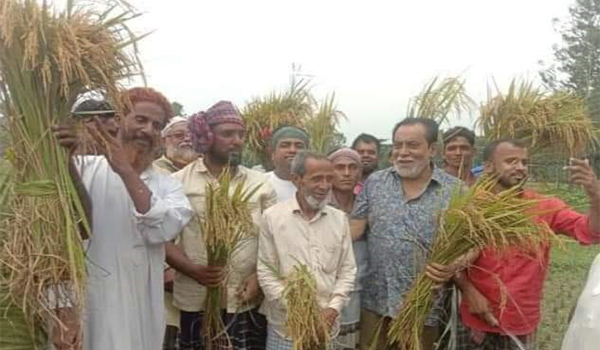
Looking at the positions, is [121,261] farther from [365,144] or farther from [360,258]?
[365,144]

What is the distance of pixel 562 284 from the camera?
26.9 ft

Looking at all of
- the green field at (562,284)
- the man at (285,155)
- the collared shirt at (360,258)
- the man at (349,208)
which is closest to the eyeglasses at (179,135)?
the man at (285,155)

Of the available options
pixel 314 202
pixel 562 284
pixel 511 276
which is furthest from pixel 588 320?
pixel 562 284

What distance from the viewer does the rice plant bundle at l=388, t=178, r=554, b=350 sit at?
298 cm

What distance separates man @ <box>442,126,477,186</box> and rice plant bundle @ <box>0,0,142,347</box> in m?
2.32

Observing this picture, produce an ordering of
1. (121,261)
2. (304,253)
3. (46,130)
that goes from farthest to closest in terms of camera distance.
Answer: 1. (304,253)
2. (121,261)
3. (46,130)

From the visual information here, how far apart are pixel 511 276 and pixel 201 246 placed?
4.55 feet

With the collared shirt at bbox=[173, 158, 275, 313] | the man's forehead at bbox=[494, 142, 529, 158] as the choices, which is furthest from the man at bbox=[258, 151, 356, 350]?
the man's forehead at bbox=[494, 142, 529, 158]

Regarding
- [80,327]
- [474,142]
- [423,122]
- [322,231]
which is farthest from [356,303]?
[80,327]

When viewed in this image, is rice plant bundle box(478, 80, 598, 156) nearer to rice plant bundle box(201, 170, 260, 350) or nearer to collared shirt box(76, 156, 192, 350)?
rice plant bundle box(201, 170, 260, 350)

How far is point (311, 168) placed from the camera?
3350mm

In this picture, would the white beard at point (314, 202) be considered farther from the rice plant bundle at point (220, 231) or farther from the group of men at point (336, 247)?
the rice plant bundle at point (220, 231)

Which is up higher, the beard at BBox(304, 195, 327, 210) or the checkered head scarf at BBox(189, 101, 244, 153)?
the checkered head scarf at BBox(189, 101, 244, 153)

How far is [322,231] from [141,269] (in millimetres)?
864
